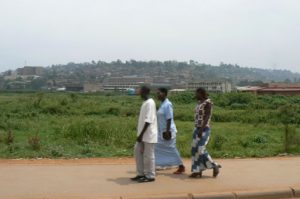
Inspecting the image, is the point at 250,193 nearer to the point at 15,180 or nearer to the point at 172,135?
the point at 172,135

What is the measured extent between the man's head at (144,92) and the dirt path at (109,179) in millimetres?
1458

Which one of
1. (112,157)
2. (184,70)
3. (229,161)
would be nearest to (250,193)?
(229,161)

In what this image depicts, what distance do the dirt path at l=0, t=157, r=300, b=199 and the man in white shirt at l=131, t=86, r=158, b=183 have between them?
241 millimetres

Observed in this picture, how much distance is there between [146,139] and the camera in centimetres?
813

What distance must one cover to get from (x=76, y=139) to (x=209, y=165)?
807 cm

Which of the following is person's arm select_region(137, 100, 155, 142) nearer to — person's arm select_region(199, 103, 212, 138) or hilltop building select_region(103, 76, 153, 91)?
person's arm select_region(199, 103, 212, 138)

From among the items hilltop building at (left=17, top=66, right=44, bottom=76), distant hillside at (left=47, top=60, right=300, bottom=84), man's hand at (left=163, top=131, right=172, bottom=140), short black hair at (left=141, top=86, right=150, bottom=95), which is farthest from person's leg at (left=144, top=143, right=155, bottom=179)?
hilltop building at (left=17, top=66, right=44, bottom=76)

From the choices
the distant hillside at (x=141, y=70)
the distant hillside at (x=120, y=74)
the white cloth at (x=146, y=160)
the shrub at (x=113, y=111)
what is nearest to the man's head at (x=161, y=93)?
the white cloth at (x=146, y=160)

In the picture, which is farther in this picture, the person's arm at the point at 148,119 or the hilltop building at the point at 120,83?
the hilltop building at the point at 120,83

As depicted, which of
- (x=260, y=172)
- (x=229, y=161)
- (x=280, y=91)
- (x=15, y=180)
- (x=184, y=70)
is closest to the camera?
(x=15, y=180)

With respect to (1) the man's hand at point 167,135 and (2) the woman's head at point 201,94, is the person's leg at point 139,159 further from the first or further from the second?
(2) the woman's head at point 201,94

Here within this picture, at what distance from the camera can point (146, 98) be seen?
8242mm

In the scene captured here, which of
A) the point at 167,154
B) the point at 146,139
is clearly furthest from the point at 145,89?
the point at 167,154

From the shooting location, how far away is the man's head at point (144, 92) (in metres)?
8.18
